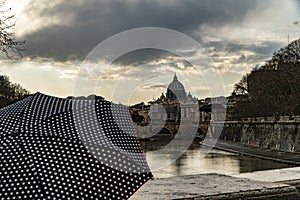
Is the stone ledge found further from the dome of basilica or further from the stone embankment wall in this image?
the stone embankment wall

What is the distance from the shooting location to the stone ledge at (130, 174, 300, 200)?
112 inches

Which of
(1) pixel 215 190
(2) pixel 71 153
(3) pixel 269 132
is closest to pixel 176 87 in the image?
(1) pixel 215 190

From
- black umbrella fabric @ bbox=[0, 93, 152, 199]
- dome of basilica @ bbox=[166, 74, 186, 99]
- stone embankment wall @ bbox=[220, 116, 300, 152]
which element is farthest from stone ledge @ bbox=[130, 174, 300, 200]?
stone embankment wall @ bbox=[220, 116, 300, 152]

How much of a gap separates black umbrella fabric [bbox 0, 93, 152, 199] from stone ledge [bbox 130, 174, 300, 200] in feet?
1.94

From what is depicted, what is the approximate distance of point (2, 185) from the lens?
2.18 metres

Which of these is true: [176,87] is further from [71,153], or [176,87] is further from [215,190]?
[71,153]

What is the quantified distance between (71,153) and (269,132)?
43.3 m

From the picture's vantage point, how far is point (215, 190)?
2930mm

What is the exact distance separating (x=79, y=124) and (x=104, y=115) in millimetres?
137

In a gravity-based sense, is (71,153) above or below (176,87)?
below

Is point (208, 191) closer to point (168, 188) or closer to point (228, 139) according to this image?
point (168, 188)

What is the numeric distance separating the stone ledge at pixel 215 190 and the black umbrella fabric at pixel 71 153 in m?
0.59

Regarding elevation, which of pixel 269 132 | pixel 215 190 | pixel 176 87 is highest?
pixel 176 87

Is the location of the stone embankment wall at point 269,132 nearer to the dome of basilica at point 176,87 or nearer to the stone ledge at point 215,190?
the dome of basilica at point 176,87
